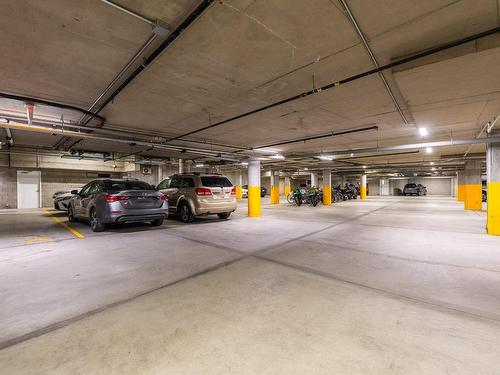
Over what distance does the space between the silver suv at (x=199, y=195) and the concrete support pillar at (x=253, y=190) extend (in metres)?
2.08

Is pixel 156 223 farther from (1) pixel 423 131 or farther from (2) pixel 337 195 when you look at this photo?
(2) pixel 337 195

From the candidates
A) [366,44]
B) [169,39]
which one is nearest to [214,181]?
[169,39]

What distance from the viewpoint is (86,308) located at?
7.47ft

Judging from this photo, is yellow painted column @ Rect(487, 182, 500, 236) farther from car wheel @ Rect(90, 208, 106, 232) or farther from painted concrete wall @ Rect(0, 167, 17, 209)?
painted concrete wall @ Rect(0, 167, 17, 209)

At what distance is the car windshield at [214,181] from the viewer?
24.7ft

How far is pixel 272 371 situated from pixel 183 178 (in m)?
7.15

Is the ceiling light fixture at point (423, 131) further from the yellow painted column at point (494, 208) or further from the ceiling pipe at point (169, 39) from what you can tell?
the ceiling pipe at point (169, 39)

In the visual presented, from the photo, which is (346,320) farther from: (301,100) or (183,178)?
(183,178)

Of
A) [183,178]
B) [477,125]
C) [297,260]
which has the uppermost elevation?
[477,125]

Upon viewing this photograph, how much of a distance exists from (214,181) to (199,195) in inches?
27.4

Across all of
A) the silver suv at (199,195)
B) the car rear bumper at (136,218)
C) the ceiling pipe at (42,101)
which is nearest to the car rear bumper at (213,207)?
the silver suv at (199,195)

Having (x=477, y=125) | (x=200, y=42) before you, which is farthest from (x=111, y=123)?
(x=477, y=125)

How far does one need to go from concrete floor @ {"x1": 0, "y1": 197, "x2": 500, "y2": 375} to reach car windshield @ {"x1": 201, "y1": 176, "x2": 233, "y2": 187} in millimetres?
3373

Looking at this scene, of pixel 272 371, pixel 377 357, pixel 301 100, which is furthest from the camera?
pixel 301 100
